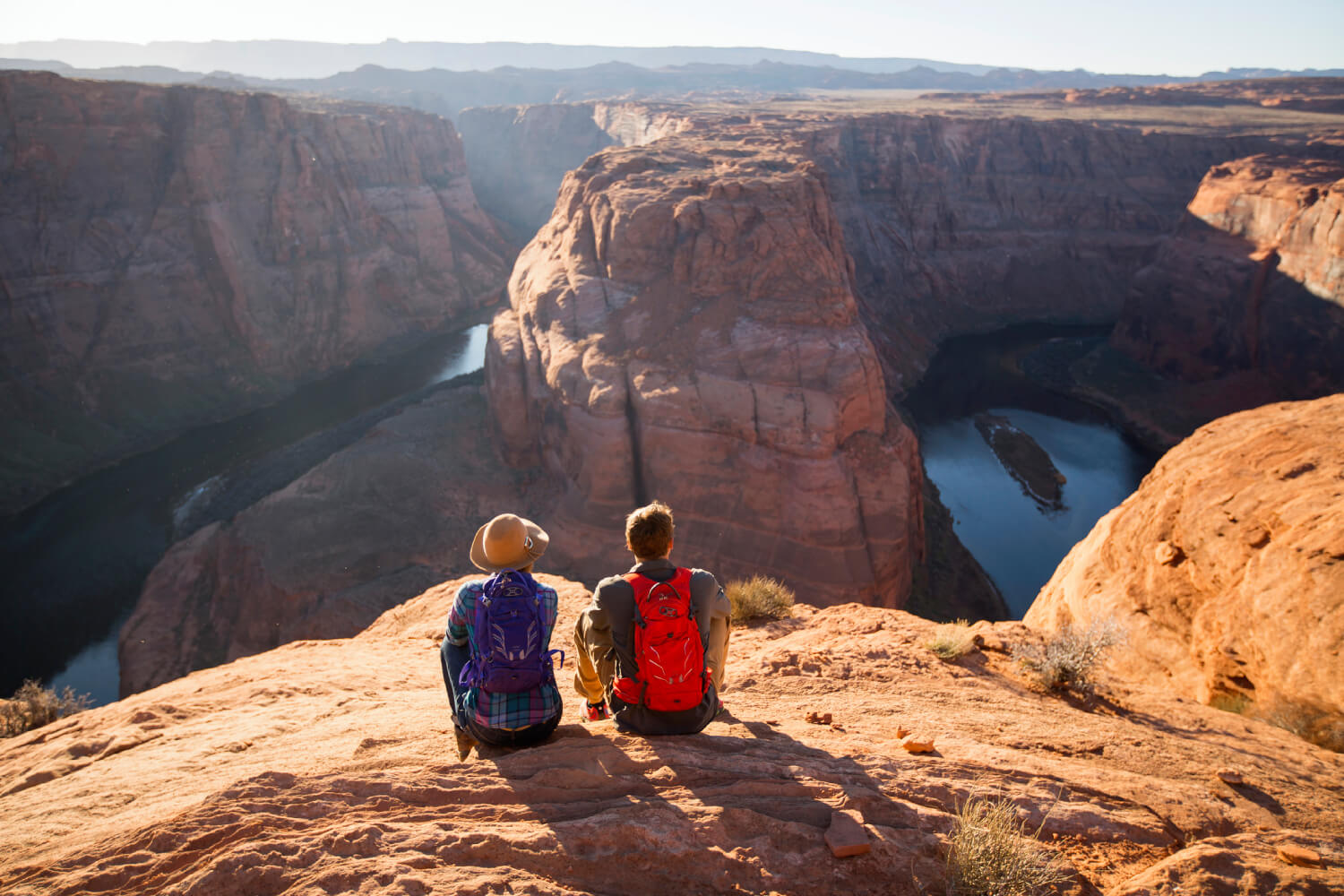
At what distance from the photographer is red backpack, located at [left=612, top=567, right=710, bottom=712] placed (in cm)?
464

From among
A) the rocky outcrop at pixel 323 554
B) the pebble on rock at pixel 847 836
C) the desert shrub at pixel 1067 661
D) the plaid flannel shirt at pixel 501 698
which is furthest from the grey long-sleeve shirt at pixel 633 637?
the rocky outcrop at pixel 323 554

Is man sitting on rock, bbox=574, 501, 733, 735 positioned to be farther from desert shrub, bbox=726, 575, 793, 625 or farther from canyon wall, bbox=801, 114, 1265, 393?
canyon wall, bbox=801, 114, 1265, 393

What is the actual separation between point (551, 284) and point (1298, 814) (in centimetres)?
2527

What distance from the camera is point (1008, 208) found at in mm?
61656

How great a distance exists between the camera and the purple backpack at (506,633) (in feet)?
15.2

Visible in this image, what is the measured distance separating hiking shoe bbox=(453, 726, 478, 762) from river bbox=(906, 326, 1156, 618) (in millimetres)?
24290

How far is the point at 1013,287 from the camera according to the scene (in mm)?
59906

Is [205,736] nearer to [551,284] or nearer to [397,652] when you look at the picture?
[397,652]

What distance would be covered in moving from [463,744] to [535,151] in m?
95.7

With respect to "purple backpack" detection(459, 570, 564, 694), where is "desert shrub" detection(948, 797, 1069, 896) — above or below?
below

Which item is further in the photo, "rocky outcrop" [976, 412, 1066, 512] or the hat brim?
"rocky outcrop" [976, 412, 1066, 512]

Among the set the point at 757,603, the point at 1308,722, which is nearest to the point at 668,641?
the point at 757,603

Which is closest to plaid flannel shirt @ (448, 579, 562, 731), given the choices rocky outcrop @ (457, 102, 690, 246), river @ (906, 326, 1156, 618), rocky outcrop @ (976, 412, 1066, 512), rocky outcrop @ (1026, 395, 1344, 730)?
rocky outcrop @ (1026, 395, 1344, 730)

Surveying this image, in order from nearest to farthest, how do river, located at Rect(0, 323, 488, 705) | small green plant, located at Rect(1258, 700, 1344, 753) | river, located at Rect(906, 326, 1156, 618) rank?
small green plant, located at Rect(1258, 700, 1344, 753), river, located at Rect(0, 323, 488, 705), river, located at Rect(906, 326, 1156, 618)
